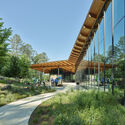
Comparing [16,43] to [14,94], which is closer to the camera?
[14,94]

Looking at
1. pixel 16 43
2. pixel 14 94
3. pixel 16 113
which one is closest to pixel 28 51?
pixel 16 43

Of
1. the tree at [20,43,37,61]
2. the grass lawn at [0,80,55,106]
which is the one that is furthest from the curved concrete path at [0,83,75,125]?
the tree at [20,43,37,61]

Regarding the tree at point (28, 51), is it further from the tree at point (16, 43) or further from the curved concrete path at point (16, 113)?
the curved concrete path at point (16, 113)

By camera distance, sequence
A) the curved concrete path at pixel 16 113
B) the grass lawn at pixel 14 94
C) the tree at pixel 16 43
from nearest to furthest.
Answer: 1. the curved concrete path at pixel 16 113
2. the grass lawn at pixel 14 94
3. the tree at pixel 16 43

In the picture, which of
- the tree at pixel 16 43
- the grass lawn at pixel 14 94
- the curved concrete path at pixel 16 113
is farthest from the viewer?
the tree at pixel 16 43

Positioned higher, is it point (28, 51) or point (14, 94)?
point (28, 51)

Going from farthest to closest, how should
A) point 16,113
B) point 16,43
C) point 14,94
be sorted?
1. point 16,43
2. point 14,94
3. point 16,113

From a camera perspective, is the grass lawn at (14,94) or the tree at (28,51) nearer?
the grass lawn at (14,94)

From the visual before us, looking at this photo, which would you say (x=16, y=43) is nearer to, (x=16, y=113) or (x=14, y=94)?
(x=14, y=94)

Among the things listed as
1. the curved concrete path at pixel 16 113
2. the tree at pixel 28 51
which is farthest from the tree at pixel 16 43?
the curved concrete path at pixel 16 113

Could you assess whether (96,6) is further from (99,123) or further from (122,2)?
(99,123)

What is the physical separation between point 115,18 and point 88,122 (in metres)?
5.32

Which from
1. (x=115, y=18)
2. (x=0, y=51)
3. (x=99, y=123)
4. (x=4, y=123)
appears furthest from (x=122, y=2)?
(x=0, y=51)

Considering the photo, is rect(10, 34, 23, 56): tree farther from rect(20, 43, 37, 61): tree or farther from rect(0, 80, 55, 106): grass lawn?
rect(0, 80, 55, 106): grass lawn
